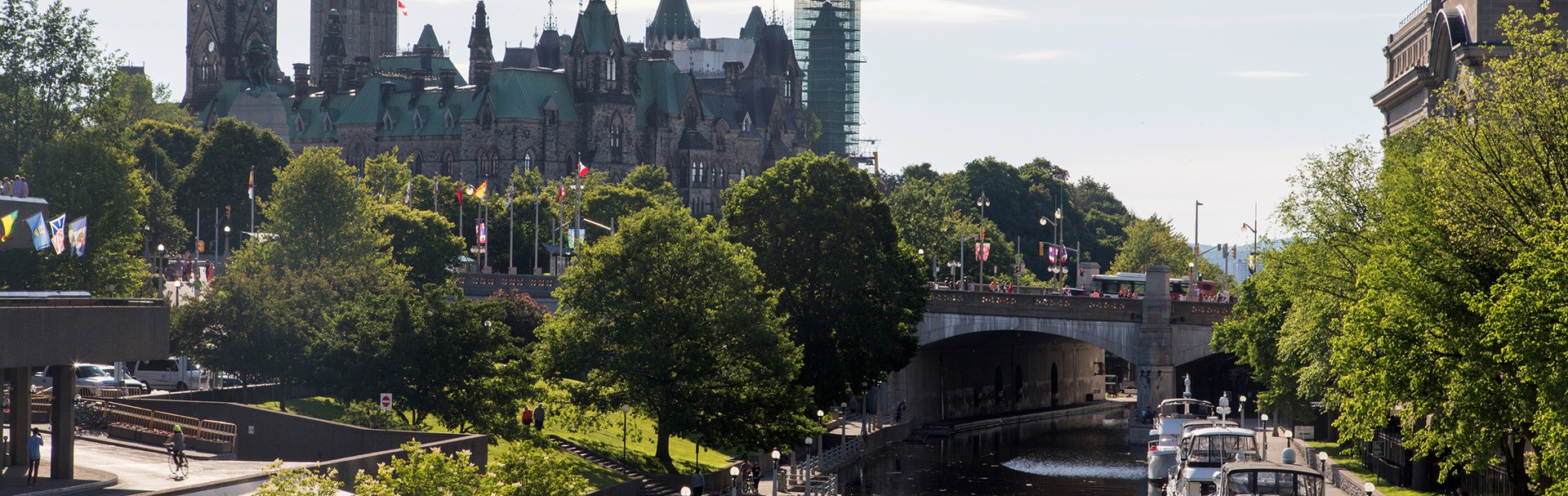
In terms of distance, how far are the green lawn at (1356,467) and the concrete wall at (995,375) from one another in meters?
26.2

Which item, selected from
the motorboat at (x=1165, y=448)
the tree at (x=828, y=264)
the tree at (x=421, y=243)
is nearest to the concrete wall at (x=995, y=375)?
the tree at (x=828, y=264)

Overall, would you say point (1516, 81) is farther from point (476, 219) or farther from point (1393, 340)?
point (476, 219)

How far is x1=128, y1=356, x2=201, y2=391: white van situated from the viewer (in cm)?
8388

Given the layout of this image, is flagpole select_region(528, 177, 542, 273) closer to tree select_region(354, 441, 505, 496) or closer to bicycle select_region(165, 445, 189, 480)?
bicycle select_region(165, 445, 189, 480)

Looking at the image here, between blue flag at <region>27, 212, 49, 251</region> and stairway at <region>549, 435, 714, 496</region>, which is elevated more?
blue flag at <region>27, 212, 49, 251</region>

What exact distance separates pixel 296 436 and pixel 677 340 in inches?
568

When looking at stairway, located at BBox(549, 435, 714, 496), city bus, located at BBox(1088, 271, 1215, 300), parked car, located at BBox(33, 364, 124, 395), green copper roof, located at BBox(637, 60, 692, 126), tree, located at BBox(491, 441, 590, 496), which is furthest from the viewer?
green copper roof, located at BBox(637, 60, 692, 126)

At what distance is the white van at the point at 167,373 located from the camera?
8388 centimetres

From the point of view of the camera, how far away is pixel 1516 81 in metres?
41.2

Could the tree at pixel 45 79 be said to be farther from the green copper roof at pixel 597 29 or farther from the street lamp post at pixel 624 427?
the green copper roof at pixel 597 29

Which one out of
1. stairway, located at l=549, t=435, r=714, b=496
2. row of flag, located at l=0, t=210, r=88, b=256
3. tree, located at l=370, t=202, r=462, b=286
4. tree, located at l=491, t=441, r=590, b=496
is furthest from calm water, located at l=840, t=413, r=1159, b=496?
tree, located at l=370, t=202, r=462, b=286

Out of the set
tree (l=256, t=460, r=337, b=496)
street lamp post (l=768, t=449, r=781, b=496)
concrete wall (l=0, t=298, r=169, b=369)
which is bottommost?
street lamp post (l=768, t=449, r=781, b=496)

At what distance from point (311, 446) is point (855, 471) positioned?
101 ft

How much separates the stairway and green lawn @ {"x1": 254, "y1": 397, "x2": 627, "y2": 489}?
71cm
